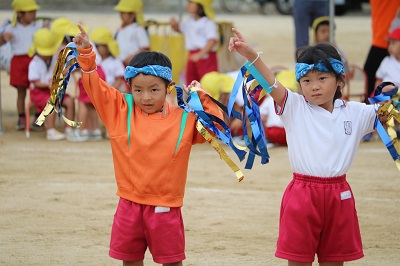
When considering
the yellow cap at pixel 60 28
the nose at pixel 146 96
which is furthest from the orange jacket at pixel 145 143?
the yellow cap at pixel 60 28

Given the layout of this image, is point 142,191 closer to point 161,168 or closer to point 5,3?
point 161,168

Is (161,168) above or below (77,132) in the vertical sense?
above

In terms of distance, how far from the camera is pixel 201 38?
12062 mm

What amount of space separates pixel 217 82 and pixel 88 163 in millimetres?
1913

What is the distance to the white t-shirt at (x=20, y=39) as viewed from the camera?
11.7 m

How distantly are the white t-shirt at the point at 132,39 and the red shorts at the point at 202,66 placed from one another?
2.13 feet

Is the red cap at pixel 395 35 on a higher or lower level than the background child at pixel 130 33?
higher

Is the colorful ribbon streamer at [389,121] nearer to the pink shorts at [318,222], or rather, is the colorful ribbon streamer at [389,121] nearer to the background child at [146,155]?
the pink shorts at [318,222]

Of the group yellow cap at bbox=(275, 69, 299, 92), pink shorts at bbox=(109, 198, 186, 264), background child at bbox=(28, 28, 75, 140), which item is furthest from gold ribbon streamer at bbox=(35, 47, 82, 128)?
background child at bbox=(28, 28, 75, 140)

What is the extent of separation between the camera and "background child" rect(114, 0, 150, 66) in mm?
12219

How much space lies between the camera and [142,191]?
4.96 meters

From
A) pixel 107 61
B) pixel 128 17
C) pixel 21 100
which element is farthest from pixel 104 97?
pixel 128 17

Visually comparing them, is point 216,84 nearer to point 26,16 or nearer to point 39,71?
point 39,71

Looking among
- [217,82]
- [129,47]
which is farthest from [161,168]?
[129,47]
